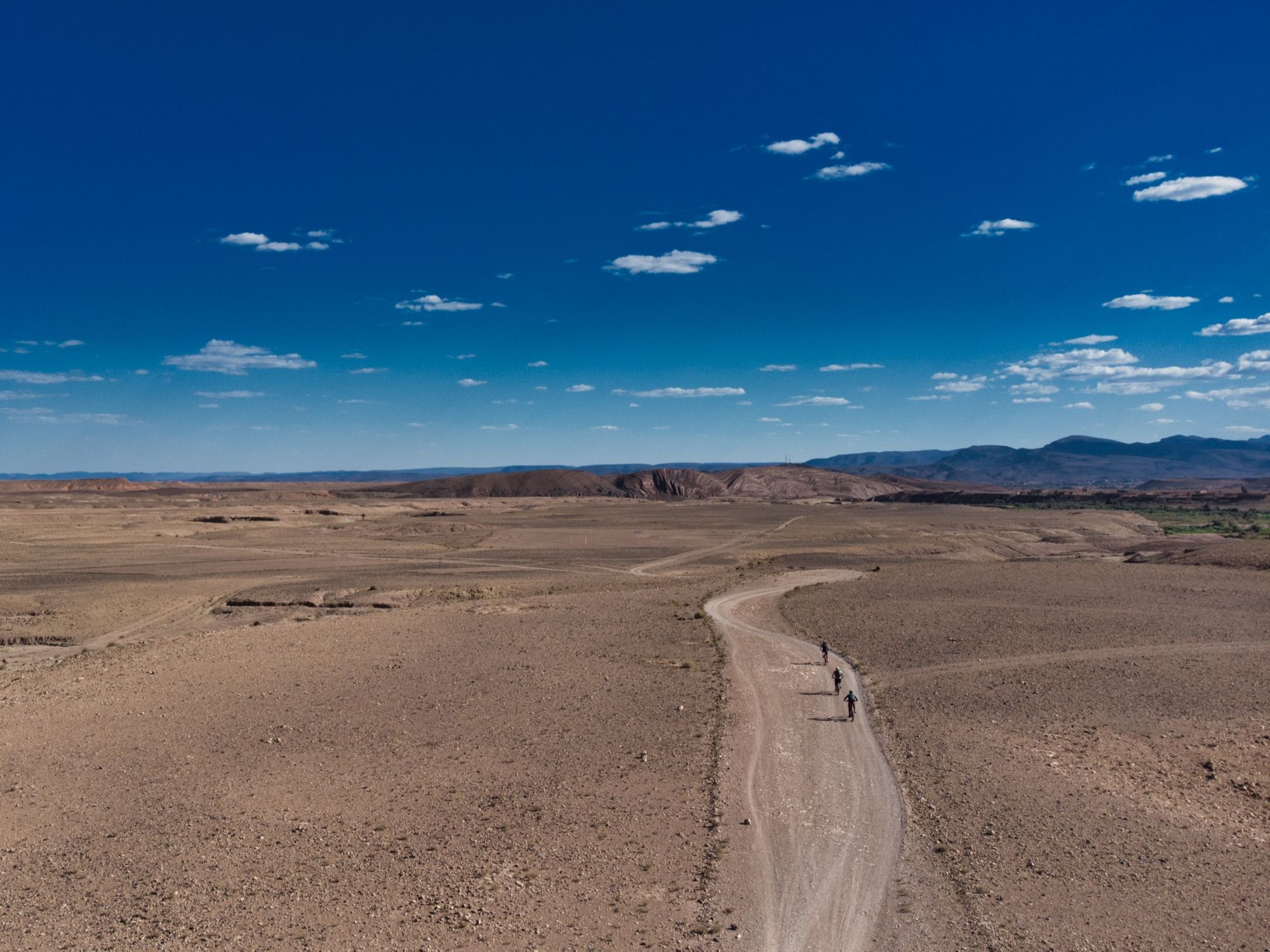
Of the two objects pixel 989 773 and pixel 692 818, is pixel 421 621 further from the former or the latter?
pixel 989 773

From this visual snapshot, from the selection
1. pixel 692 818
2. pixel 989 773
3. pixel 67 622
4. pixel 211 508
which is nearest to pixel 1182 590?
pixel 989 773

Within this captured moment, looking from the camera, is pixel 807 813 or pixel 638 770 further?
pixel 638 770

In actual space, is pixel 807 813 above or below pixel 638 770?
below
